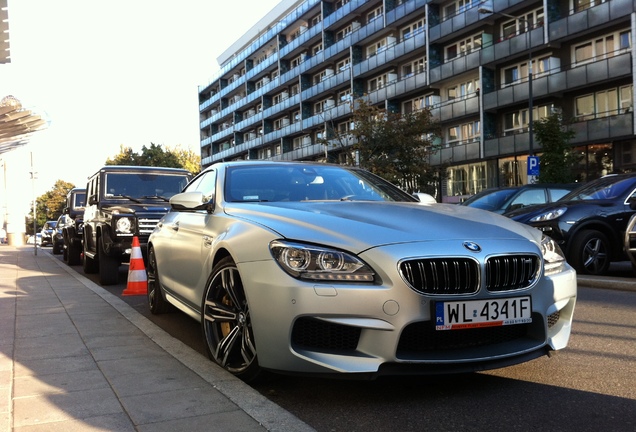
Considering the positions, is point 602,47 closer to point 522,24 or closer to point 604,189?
point 522,24

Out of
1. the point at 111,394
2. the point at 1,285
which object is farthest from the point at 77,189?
the point at 111,394

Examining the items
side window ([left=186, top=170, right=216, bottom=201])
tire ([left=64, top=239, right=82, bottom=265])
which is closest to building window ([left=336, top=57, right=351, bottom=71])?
tire ([left=64, top=239, right=82, bottom=265])

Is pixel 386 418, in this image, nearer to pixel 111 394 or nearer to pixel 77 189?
pixel 111 394

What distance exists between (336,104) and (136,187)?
40.1m

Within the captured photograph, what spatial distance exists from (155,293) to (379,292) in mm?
3715

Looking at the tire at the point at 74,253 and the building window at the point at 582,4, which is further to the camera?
the building window at the point at 582,4

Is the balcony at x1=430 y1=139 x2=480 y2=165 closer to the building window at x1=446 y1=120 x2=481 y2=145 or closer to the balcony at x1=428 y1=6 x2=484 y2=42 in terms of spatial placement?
the building window at x1=446 y1=120 x2=481 y2=145

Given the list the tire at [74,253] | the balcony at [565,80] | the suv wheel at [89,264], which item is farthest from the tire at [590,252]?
the balcony at [565,80]

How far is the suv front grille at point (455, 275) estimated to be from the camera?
3.08 meters

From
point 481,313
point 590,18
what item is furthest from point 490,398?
point 590,18

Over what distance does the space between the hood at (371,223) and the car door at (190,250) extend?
17.0 inches

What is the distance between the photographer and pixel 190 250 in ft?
15.5

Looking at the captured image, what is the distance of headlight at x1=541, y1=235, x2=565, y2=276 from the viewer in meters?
3.59

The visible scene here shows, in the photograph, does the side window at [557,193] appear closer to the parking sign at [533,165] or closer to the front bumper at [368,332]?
the front bumper at [368,332]
